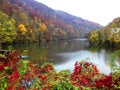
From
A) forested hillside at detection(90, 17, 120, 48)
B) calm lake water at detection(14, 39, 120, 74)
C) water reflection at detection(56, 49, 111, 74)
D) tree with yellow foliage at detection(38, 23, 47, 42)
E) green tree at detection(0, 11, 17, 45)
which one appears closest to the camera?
water reflection at detection(56, 49, 111, 74)

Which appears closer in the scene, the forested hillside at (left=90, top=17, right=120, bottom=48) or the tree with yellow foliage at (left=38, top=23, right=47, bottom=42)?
the forested hillside at (left=90, top=17, right=120, bottom=48)

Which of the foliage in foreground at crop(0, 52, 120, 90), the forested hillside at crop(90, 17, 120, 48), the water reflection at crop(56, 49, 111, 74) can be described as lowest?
the water reflection at crop(56, 49, 111, 74)

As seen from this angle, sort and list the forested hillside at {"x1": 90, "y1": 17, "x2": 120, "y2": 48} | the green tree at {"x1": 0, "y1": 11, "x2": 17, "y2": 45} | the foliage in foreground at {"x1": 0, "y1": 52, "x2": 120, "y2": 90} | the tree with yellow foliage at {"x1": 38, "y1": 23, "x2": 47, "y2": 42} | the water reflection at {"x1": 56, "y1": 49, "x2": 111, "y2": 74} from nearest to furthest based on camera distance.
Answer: the foliage in foreground at {"x1": 0, "y1": 52, "x2": 120, "y2": 90} < the water reflection at {"x1": 56, "y1": 49, "x2": 111, "y2": 74} < the green tree at {"x1": 0, "y1": 11, "x2": 17, "y2": 45} < the forested hillside at {"x1": 90, "y1": 17, "x2": 120, "y2": 48} < the tree with yellow foliage at {"x1": 38, "y1": 23, "x2": 47, "y2": 42}

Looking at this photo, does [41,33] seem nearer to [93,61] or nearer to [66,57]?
[66,57]

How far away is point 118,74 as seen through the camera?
882 centimetres

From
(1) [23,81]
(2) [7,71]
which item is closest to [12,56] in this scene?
(2) [7,71]

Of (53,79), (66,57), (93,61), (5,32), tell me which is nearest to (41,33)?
(5,32)

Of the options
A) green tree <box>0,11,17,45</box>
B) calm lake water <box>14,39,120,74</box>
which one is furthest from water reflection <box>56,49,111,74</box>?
green tree <box>0,11,17,45</box>

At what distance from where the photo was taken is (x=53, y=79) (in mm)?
8180

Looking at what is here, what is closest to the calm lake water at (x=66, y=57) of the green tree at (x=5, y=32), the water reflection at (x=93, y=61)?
the water reflection at (x=93, y=61)

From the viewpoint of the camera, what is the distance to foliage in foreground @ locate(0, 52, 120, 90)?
7633 mm

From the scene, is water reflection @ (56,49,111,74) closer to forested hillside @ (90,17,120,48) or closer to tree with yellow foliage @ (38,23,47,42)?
forested hillside @ (90,17,120,48)

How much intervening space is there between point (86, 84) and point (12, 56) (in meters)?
2.74

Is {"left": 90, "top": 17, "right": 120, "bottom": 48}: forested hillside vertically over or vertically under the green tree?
under
